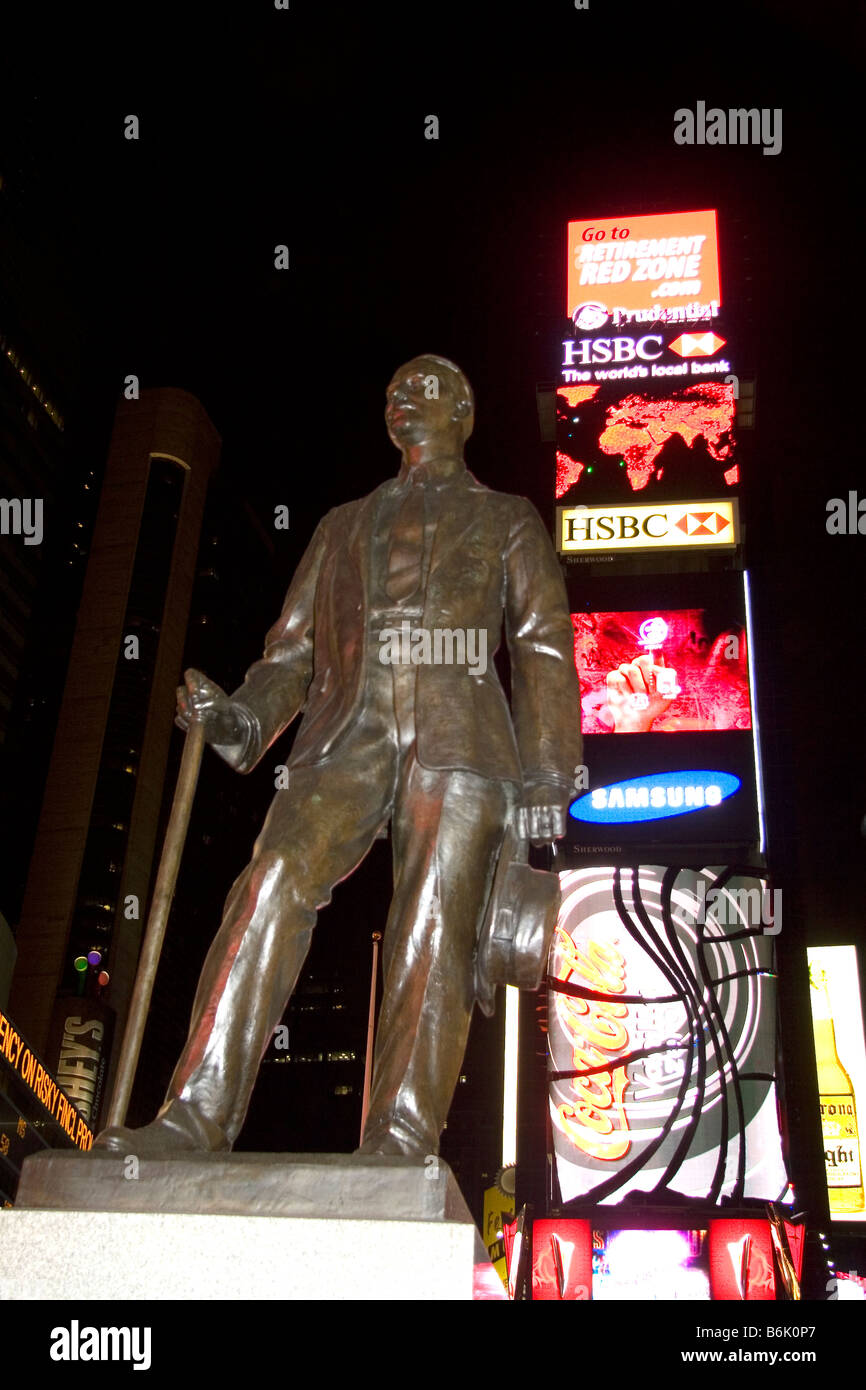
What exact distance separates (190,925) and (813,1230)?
5803cm

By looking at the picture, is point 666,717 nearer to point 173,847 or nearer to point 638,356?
point 638,356

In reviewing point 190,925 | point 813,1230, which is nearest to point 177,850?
point 813,1230

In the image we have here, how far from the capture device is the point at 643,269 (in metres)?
29.3

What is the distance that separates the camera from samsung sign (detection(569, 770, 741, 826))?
23.5 meters

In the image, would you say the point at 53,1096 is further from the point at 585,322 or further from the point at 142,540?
the point at 142,540

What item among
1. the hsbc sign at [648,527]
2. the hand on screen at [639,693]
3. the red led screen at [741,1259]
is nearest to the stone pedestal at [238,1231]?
the red led screen at [741,1259]

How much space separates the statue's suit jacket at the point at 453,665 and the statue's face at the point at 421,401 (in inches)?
9.1

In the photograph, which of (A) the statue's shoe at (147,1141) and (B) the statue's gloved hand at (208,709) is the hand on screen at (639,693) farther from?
(A) the statue's shoe at (147,1141)

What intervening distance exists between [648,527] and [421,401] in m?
21.3

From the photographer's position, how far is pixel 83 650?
70500 millimetres

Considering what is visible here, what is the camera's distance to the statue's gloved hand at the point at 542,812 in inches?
184

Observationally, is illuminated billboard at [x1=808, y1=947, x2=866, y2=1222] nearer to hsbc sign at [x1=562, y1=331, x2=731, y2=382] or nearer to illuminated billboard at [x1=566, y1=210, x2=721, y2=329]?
hsbc sign at [x1=562, y1=331, x2=731, y2=382]
